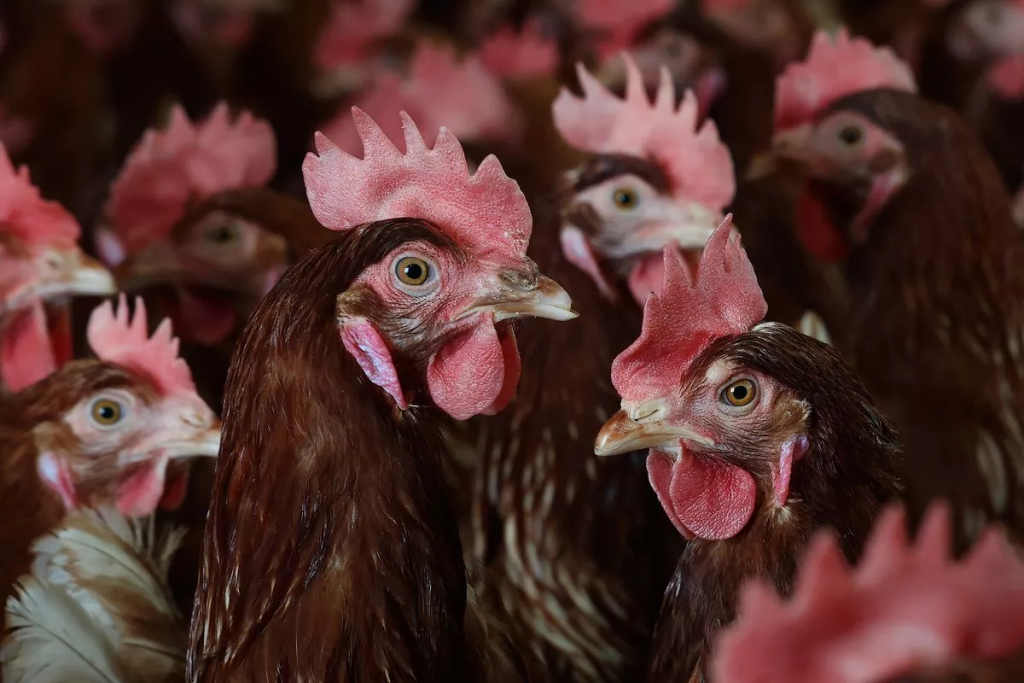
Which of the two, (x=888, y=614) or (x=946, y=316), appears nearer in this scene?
(x=888, y=614)

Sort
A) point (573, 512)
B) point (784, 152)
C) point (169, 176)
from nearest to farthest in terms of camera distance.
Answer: point (573, 512) < point (784, 152) < point (169, 176)

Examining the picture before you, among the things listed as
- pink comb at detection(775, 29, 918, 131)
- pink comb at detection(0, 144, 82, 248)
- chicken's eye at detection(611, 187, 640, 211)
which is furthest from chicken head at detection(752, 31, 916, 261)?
pink comb at detection(0, 144, 82, 248)

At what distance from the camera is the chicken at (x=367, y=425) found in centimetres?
113

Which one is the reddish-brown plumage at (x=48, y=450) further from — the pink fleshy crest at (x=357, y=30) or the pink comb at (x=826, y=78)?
the pink fleshy crest at (x=357, y=30)

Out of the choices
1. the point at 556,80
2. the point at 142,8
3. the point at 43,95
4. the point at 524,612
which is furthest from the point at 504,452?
the point at 142,8

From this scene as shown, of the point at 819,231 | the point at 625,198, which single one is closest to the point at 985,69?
the point at 819,231

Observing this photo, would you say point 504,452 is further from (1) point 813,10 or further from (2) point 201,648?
(1) point 813,10

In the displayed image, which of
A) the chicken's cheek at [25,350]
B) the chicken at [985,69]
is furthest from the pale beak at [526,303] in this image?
the chicken at [985,69]

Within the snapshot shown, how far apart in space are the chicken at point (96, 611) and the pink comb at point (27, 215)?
1.58 ft

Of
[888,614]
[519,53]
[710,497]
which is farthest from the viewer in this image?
[519,53]

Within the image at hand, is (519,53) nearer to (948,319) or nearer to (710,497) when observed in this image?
(948,319)

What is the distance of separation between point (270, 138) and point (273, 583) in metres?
1.31

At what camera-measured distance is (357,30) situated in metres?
3.42

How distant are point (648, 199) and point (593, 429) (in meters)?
0.37
